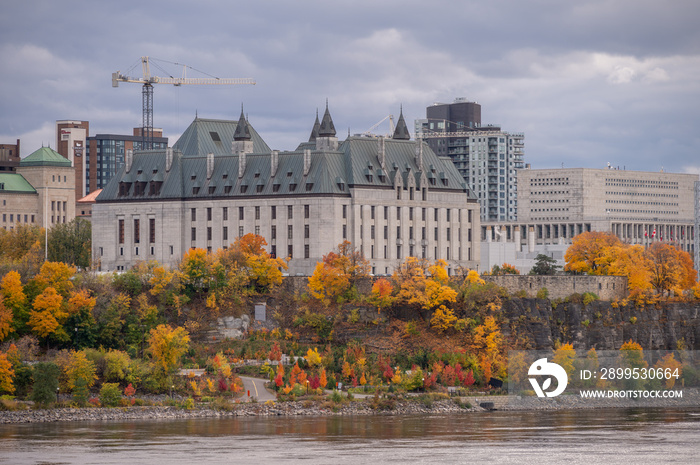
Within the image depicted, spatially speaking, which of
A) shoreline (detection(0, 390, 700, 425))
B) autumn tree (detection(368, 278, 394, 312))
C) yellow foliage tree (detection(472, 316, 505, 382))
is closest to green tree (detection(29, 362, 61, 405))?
shoreline (detection(0, 390, 700, 425))

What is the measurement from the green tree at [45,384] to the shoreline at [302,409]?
150 centimetres

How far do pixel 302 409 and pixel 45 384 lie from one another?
26.9m

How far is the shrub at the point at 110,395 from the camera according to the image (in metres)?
162

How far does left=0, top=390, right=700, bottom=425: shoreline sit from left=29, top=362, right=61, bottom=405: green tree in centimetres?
150

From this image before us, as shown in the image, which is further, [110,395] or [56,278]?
[56,278]

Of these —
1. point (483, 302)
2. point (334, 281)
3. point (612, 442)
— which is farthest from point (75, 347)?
point (612, 442)

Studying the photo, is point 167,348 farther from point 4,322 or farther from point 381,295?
point 381,295

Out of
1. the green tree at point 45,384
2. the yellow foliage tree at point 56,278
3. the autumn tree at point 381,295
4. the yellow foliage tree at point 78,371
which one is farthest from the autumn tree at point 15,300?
the autumn tree at point 381,295

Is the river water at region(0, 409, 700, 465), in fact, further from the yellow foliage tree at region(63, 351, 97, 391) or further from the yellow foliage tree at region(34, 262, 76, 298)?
the yellow foliage tree at region(34, 262, 76, 298)

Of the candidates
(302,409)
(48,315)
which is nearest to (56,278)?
(48,315)

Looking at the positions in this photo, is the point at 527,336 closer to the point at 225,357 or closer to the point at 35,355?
the point at 225,357

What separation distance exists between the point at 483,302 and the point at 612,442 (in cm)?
5352

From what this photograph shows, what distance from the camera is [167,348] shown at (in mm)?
171000

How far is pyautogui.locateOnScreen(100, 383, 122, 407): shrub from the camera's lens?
162 meters
